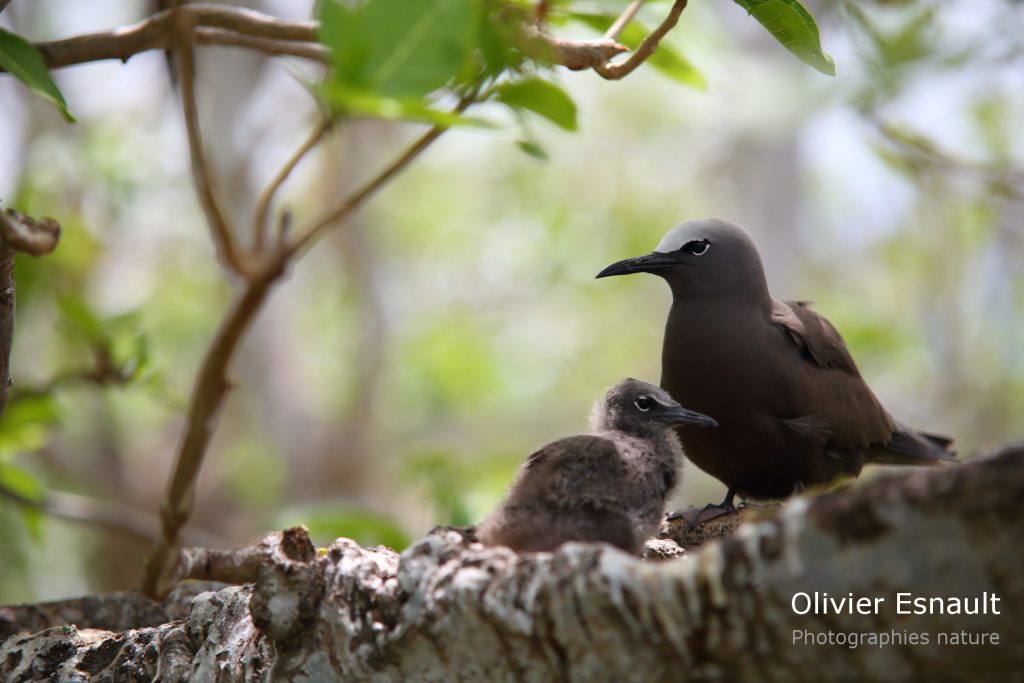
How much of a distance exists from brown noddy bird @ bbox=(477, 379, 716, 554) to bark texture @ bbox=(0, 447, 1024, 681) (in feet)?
1.42

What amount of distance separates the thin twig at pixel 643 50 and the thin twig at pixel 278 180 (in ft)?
2.52

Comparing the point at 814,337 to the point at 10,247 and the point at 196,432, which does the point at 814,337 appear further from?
the point at 10,247

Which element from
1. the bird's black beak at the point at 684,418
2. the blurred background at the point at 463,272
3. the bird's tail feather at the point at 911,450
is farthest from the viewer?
the blurred background at the point at 463,272

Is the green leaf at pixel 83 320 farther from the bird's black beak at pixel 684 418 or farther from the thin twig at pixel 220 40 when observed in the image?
the bird's black beak at pixel 684 418

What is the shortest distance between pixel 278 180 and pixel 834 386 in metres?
2.18

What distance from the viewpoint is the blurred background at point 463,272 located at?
9.29 meters

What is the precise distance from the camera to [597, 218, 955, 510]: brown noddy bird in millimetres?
3639

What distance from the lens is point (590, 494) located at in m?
2.89

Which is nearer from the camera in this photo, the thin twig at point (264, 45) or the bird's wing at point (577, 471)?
the bird's wing at point (577, 471)

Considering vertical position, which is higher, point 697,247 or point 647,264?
point 697,247

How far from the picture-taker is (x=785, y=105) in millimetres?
10953

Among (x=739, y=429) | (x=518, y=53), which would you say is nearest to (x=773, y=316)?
(x=739, y=429)

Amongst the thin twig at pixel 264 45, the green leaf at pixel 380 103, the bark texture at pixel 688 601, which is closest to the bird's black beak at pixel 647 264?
the thin twig at pixel 264 45

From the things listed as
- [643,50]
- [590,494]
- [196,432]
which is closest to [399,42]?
[643,50]
